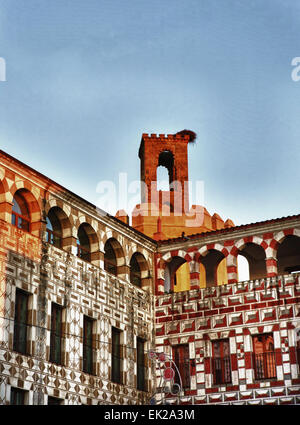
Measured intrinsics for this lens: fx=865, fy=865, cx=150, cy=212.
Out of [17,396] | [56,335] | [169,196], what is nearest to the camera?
[17,396]

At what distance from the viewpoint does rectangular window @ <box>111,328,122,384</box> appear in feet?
87.8

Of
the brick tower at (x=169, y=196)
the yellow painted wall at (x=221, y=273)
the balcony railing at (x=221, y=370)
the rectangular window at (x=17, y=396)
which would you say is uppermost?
the brick tower at (x=169, y=196)

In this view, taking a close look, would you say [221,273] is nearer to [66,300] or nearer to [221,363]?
[221,363]

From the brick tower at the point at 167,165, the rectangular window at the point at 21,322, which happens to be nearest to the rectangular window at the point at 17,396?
the rectangular window at the point at 21,322

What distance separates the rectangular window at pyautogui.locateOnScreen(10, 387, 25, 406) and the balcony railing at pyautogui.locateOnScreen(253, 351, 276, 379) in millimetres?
7972

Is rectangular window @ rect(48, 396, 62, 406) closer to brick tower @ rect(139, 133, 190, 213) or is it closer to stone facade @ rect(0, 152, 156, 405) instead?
stone facade @ rect(0, 152, 156, 405)

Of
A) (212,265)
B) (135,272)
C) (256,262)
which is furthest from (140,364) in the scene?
(256,262)

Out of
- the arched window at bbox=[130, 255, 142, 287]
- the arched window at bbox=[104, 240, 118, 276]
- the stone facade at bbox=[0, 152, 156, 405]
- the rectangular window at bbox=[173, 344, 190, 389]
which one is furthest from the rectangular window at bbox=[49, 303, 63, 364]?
the rectangular window at bbox=[173, 344, 190, 389]

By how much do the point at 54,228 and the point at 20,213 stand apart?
1.66m

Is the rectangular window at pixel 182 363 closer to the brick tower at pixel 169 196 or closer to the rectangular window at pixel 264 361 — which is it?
the rectangular window at pixel 264 361

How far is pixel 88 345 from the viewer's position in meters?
25.8

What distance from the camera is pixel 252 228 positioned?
94.4ft

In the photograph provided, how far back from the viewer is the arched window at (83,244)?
27.1 m

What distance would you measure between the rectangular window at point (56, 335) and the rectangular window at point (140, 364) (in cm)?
417
